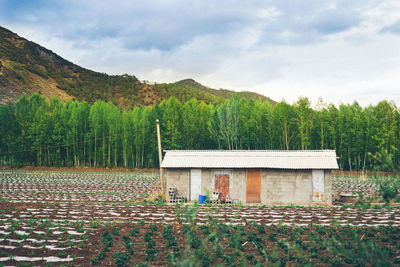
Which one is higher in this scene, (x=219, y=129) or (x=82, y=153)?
(x=219, y=129)

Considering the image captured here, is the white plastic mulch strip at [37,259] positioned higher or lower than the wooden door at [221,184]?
lower

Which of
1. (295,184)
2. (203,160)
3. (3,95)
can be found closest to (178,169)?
(203,160)

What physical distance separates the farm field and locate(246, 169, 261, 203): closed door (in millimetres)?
2224

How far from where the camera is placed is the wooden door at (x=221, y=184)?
758 inches

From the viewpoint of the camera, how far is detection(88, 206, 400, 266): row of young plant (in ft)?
27.4

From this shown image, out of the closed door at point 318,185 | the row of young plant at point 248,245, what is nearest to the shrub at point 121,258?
the row of young plant at point 248,245

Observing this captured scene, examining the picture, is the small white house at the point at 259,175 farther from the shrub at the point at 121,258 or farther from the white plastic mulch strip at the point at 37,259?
the white plastic mulch strip at the point at 37,259

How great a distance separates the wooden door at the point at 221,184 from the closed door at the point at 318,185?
4.96 metres

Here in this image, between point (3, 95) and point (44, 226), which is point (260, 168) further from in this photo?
point (3, 95)

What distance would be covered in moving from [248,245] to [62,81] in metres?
107

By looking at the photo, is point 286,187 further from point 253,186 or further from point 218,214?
point 218,214

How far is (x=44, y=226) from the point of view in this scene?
1165 cm

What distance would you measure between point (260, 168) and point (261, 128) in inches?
1025

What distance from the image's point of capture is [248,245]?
995 cm
